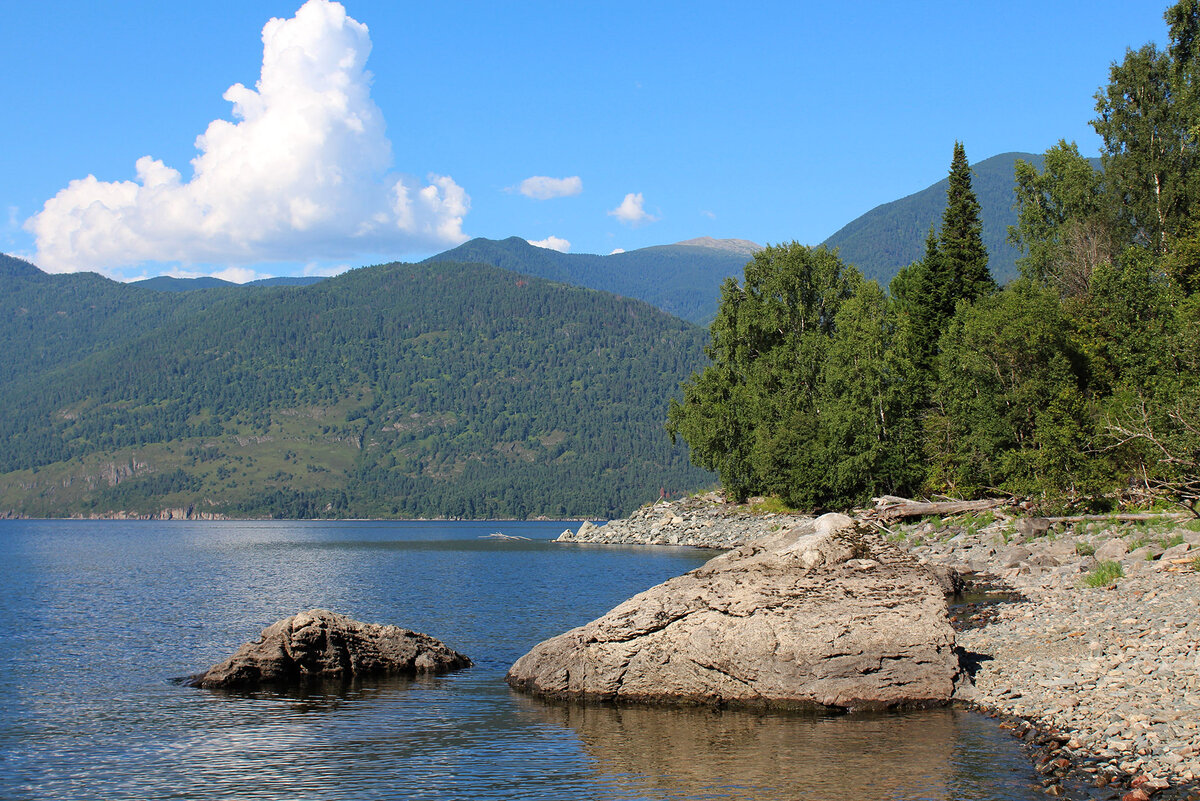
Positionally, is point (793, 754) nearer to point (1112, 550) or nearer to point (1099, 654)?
point (1099, 654)

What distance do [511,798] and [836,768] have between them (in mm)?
5402

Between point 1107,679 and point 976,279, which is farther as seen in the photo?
point 976,279

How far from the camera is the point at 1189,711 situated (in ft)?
49.9

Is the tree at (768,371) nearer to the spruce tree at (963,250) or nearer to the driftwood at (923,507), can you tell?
the spruce tree at (963,250)

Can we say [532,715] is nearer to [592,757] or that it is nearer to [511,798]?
[592,757]

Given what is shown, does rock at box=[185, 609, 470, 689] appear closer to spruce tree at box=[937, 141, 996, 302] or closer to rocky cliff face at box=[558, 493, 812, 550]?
rocky cliff face at box=[558, 493, 812, 550]

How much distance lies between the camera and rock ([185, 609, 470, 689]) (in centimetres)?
2448

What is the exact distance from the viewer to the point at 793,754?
16.7 meters

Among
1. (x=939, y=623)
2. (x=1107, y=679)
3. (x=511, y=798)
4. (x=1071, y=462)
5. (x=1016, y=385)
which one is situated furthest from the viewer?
(x=1016, y=385)

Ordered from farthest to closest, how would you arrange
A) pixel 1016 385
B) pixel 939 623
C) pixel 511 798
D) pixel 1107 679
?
pixel 1016 385 → pixel 939 623 → pixel 1107 679 → pixel 511 798

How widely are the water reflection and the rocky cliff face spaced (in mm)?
47601

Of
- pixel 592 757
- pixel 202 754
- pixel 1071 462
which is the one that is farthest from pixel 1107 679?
pixel 1071 462

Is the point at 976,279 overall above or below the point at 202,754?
above

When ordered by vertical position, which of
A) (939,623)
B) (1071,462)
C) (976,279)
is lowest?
(939,623)
